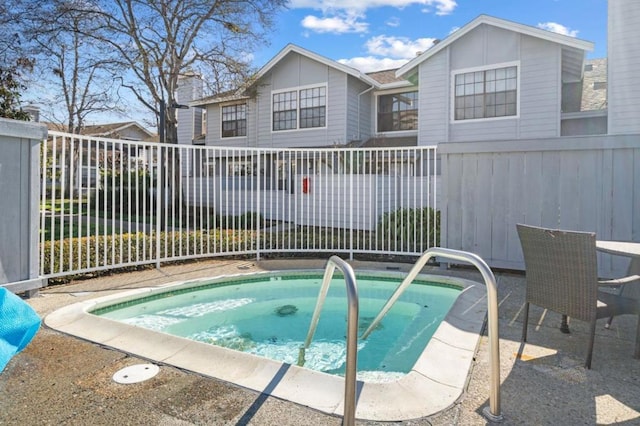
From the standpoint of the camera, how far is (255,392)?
261cm

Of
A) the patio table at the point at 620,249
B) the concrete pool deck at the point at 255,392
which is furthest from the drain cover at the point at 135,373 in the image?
the patio table at the point at 620,249

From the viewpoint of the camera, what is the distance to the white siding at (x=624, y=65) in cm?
1019

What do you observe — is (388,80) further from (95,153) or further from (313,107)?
(95,153)

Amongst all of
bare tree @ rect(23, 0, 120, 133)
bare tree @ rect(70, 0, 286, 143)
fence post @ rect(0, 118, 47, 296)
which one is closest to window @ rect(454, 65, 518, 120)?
bare tree @ rect(70, 0, 286, 143)

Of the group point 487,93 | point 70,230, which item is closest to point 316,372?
point 70,230

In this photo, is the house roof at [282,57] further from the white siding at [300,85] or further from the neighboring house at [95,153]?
the neighboring house at [95,153]

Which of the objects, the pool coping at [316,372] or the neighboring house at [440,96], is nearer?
the pool coping at [316,372]

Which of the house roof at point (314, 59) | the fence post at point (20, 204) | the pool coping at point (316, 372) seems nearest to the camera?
the pool coping at point (316, 372)

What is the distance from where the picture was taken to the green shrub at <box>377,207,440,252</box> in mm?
7410

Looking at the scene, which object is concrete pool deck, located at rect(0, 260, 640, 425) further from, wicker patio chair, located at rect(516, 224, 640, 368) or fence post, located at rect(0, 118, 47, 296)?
fence post, located at rect(0, 118, 47, 296)

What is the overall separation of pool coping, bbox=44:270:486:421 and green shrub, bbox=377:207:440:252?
3.19 metres

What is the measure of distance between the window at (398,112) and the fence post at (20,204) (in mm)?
13999

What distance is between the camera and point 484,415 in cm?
234

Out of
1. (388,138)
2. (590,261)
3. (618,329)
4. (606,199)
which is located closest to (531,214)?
(606,199)
